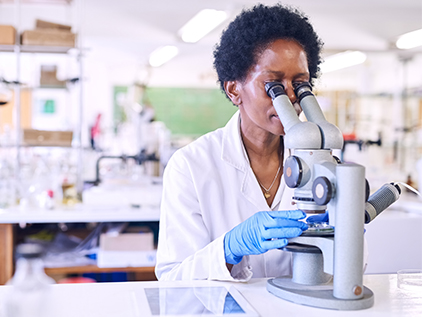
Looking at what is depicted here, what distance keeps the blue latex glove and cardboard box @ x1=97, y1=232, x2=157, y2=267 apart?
153 centimetres

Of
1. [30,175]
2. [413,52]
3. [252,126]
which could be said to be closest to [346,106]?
[413,52]

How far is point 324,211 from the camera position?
3.49ft

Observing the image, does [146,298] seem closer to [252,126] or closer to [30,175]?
[252,126]

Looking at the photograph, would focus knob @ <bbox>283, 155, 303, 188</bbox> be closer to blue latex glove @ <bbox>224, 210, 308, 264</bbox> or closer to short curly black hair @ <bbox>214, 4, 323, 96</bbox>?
blue latex glove @ <bbox>224, 210, 308, 264</bbox>

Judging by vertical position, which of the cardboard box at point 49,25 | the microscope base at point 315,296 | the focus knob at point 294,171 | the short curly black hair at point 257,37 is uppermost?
the cardboard box at point 49,25

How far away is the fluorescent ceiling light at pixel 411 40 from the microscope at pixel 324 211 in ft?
18.1

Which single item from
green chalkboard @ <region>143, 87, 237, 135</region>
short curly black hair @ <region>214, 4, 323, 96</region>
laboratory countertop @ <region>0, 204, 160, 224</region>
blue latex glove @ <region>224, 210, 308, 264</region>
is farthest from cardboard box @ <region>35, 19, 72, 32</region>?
green chalkboard @ <region>143, 87, 237, 135</region>

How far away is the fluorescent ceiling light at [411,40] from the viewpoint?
6094 mm

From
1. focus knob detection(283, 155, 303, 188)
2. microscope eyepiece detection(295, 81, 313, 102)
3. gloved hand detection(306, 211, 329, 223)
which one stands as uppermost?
microscope eyepiece detection(295, 81, 313, 102)

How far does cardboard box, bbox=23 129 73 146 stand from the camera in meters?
3.26

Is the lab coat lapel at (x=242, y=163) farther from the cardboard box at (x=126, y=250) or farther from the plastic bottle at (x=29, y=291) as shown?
the cardboard box at (x=126, y=250)

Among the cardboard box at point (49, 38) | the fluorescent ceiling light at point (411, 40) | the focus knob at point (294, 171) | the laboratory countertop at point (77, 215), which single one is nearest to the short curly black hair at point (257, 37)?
the focus knob at point (294, 171)

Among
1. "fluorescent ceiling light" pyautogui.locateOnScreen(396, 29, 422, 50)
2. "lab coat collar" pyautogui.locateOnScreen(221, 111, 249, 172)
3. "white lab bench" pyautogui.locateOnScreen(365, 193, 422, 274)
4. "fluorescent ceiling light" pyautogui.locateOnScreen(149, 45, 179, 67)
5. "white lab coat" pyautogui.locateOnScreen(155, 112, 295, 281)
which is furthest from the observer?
"fluorescent ceiling light" pyautogui.locateOnScreen(149, 45, 179, 67)

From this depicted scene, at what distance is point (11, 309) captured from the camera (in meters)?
0.84
